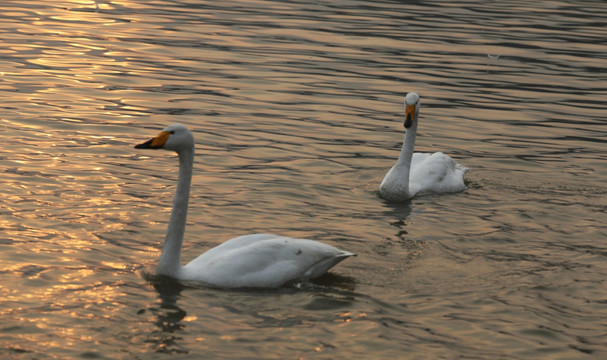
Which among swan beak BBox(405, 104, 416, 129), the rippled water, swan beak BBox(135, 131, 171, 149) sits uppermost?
swan beak BBox(135, 131, 171, 149)

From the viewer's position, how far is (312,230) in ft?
40.2

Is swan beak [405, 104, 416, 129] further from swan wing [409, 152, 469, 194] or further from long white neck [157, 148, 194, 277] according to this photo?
long white neck [157, 148, 194, 277]

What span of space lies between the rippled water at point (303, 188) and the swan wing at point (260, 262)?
0.46ft

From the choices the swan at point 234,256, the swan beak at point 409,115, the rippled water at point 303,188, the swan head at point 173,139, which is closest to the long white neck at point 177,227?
the swan at point 234,256

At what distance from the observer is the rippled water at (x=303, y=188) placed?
30.2 ft

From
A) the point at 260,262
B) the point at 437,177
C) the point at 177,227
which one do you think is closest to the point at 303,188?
the point at 437,177

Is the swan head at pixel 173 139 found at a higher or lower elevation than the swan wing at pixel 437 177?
higher

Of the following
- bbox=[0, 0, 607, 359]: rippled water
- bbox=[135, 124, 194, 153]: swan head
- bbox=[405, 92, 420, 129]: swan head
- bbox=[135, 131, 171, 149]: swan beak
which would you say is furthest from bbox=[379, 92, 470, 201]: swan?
bbox=[135, 131, 171, 149]: swan beak

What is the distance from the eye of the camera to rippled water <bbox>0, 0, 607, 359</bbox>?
30.2 feet

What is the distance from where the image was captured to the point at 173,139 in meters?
9.98

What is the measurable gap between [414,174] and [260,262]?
221 inches

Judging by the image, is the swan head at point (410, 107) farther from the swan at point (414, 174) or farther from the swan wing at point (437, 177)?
the swan wing at point (437, 177)

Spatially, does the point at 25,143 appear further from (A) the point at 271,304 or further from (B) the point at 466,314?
(B) the point at 466,314

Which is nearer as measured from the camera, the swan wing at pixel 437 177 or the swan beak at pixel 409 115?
the swan beak at pixel 409 115
